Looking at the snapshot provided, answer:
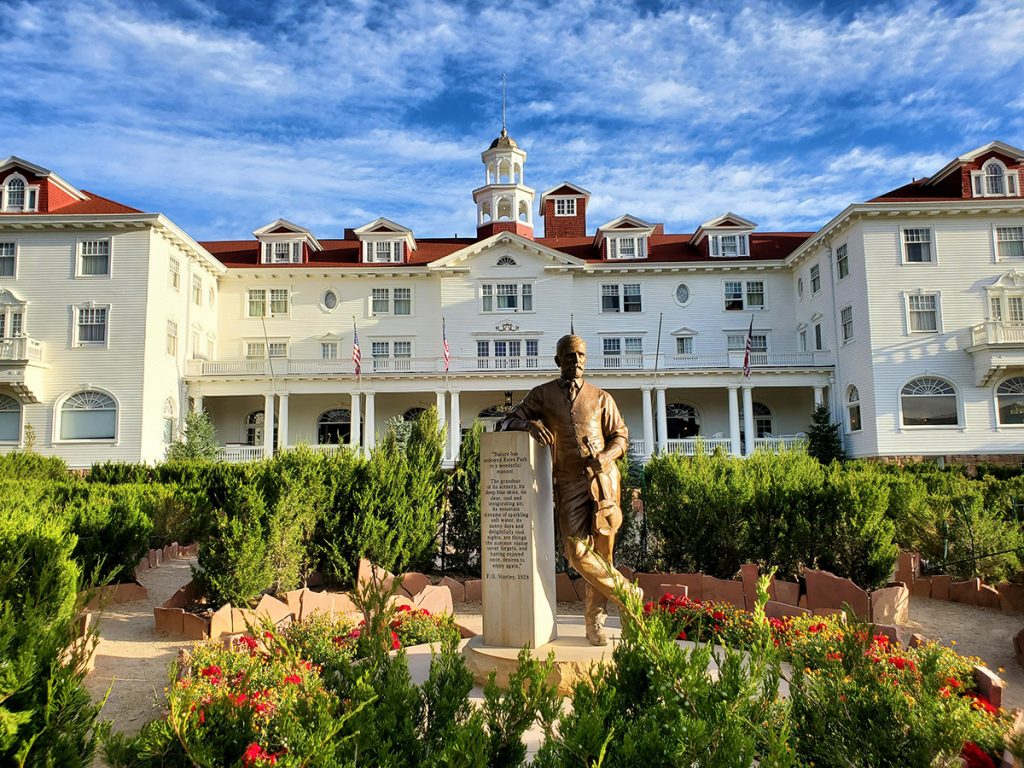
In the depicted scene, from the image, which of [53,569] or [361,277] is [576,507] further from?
[361,277]

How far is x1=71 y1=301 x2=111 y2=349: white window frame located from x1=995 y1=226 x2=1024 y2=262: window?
38.5 m

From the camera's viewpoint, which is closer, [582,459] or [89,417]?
[582,459]

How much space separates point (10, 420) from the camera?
3055cm

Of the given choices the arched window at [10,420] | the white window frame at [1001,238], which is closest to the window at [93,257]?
the arched window at [10,420]

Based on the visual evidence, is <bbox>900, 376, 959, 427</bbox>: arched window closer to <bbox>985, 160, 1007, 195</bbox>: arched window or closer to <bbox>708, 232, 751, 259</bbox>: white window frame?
<bbox>985, 160, 1007, 195</bbox>: arched window

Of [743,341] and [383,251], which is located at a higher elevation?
[383,251]

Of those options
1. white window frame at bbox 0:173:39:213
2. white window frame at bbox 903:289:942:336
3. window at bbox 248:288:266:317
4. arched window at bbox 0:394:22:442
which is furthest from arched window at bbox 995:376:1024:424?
white window frame at bbox 0:173:39:213

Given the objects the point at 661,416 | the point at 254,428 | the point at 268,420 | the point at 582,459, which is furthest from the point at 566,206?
the point at 582,459

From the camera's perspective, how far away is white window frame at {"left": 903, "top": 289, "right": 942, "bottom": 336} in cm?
3042

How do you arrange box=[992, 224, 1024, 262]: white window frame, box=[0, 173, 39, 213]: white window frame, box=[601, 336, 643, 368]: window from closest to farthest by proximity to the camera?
box=[992, 224, 1024, 262]: white window frame
box=[0, 173, 39, 213]: white window frame
box=[601, 336, 643, 368]: window

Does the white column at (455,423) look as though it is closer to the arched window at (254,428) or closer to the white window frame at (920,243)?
the arched window at (254,428)

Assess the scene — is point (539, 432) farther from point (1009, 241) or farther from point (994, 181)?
point (994, 181)

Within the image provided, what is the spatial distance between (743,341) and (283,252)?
2535cm

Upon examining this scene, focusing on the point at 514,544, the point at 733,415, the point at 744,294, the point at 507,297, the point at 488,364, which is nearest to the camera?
the point at 514,544
